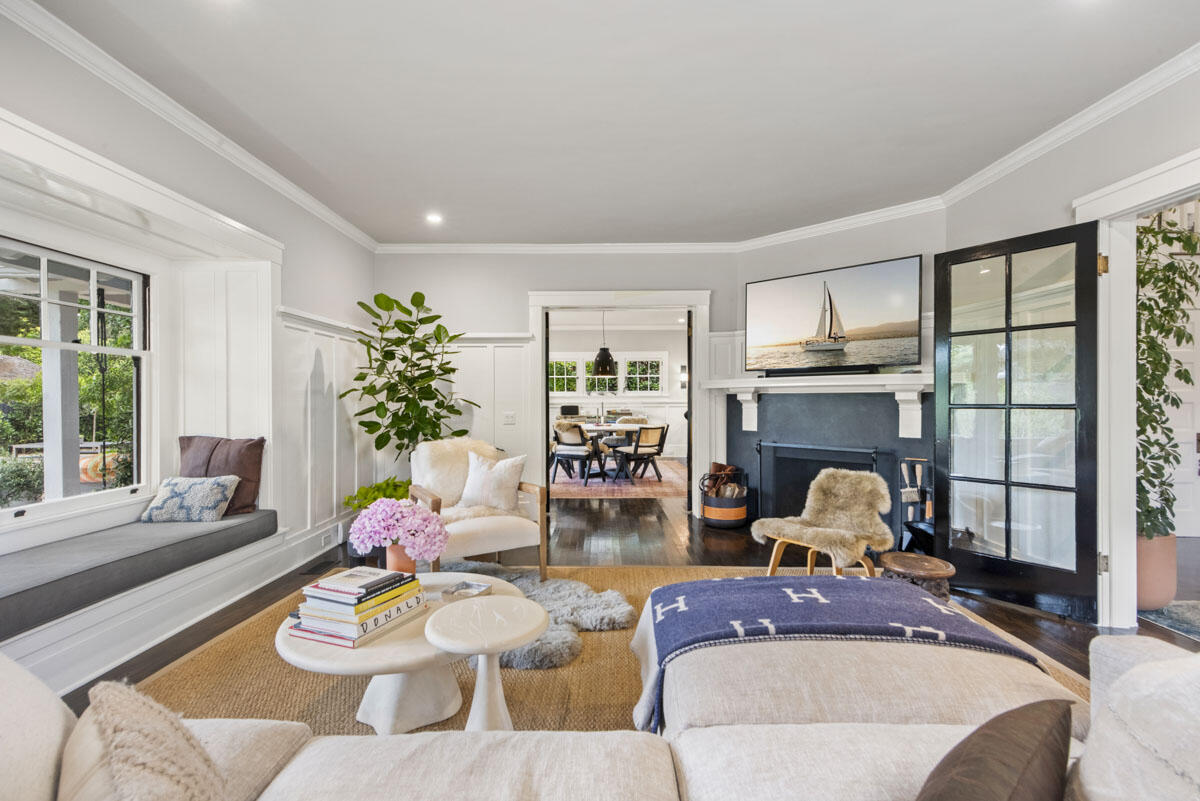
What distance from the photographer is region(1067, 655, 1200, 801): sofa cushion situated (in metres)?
0.53

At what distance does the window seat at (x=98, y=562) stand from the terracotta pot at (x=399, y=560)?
3.82 feet

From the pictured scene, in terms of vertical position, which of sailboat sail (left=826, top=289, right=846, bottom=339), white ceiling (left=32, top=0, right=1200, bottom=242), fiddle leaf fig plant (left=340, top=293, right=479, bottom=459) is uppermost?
white ceiling (left=32, top=0, right=1200, bottom=242)

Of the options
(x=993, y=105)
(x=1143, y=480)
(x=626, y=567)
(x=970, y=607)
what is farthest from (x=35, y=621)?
(x=1143, y=480)

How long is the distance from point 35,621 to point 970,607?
13.8 feet

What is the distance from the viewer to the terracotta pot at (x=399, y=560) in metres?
2.02

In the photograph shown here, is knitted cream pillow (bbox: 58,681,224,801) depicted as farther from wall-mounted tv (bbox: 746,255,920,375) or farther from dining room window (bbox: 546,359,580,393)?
dining room window (bbox: 546,359,580,393)

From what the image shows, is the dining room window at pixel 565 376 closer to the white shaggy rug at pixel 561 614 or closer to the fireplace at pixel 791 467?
the fireplace at pixel 791 467

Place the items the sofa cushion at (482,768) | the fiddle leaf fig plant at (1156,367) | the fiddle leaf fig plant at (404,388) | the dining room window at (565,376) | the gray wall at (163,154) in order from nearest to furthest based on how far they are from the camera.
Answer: the sofa cushion at (482,768)
the gray wall at (163,154)
the fiddle leaf fig plant at (1156,367)
the fiddle leaf fig plant at (404,388)
the dining room window at (565,376)

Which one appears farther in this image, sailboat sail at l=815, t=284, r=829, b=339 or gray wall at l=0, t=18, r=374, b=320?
sailboat sail at l=815, t=284, r=829, b=339

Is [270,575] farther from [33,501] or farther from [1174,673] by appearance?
[1174,673]

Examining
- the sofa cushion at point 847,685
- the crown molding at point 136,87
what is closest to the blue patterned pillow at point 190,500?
the crown molding at point 136,87

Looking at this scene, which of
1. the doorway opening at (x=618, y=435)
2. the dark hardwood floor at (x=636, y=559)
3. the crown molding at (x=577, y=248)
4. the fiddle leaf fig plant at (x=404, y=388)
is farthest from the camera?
the crown molding at (x=577, y=248)

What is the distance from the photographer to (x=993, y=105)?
2471mm

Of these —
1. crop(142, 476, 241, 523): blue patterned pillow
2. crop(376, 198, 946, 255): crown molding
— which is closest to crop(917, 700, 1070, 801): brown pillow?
crop(142, 476, 241, 523): blue patterned pillow
